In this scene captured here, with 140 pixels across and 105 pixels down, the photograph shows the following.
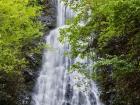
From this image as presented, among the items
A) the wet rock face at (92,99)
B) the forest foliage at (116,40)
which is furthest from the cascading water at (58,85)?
the forest foliage at (116,40)

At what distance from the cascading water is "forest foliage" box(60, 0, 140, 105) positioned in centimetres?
618

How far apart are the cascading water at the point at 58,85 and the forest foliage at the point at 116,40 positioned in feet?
20.3

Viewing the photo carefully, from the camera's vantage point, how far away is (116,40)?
11633mm

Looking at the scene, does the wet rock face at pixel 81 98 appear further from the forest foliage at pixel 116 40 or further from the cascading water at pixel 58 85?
the forest foliage at pixel 116 40

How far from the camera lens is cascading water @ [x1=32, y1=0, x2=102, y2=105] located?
20.3 m

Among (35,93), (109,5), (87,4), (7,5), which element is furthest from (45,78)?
(109,5)

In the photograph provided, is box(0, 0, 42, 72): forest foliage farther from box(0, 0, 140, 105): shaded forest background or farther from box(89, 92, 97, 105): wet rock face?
box(89, 92, 97, 105): wet rock face

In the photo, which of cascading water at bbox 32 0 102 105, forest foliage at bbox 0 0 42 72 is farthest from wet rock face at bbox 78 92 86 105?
forest foliage at bbox 0 0 42 72

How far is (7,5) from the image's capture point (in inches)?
663

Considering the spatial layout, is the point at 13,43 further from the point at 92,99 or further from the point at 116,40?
the point at 116,40

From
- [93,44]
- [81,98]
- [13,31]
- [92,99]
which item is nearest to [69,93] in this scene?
[81,98]

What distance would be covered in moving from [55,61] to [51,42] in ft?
5.92

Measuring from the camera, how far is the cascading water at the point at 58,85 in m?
20.3

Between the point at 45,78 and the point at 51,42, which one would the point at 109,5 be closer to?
the point at 45,78
